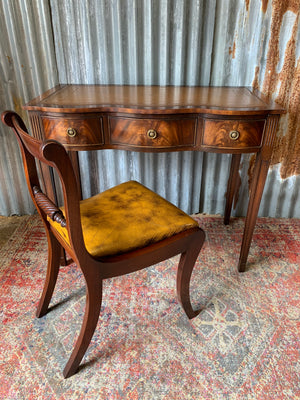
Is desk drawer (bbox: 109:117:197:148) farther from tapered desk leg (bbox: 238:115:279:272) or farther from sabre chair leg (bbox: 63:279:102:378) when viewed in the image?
sabre chair leg (bbox: 63:279:102:378)

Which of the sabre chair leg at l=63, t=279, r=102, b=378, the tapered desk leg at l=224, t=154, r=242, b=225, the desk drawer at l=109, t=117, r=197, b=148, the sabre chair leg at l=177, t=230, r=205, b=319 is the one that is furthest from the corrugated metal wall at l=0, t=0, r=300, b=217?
the sabre chair leg at l=63, t=279, r=102, b=378

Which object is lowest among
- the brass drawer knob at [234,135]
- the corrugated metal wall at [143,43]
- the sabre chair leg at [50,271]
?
the sabre chair leg at [50,271]

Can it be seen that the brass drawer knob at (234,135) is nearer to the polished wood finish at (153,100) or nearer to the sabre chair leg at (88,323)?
the polished wood finish at (153,100)

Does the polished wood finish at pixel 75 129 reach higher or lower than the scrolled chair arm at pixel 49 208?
higher

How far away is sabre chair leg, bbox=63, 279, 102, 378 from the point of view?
1164 millimetres

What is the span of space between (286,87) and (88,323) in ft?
5.91

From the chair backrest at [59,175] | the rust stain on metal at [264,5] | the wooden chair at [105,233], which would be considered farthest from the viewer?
the rust stain on metal at [264,5]

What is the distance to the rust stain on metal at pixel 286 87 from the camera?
183 centimetres

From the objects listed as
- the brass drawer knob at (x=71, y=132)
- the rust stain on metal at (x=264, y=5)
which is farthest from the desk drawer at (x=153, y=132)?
the rust stain on metal at (x=264, y=5)

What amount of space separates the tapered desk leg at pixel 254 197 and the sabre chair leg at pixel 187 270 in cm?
47

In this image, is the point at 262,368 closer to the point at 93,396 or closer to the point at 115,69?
the point at 93,396

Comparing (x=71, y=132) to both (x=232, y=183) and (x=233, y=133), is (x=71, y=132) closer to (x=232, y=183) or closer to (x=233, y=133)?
(x=233, y=133)

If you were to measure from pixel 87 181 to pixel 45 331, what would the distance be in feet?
3.54

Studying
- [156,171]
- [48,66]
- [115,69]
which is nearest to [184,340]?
[156,171]
